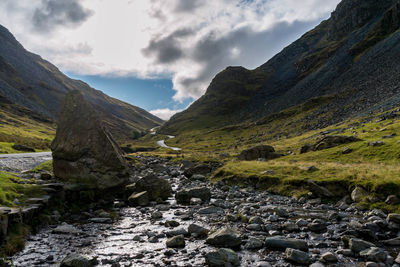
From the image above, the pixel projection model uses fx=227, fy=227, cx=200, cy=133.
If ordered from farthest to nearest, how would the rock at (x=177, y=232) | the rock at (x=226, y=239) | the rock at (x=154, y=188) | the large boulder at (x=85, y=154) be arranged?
1. the rock at (x=154, y=188)
2. the large boulder at (x=85, y=154)
3. the rock at (x=177, y=232)
4. the rock at (x=226, y=239)

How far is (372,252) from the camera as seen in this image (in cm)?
1038

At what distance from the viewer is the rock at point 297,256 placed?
1064 cm

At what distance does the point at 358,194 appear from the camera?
62.4ft

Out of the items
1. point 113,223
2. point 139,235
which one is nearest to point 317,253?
point 139,235

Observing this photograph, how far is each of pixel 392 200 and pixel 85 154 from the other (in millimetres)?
29376

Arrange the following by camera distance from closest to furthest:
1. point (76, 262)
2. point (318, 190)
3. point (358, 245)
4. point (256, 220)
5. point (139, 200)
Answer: point (76, 262) → point (358, 245) → point (256, 220) → point (318, 190) → point (139, 200)

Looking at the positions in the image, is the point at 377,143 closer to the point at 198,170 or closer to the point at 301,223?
the point at 301,223

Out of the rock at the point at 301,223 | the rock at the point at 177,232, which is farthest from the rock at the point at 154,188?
the rock at the point at 301,223

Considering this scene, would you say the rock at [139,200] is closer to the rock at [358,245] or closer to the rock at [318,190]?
the rock at [318,190]

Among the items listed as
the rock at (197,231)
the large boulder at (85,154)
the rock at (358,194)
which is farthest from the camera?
the large boulder at (85,154)

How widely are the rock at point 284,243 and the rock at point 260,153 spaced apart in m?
36.3

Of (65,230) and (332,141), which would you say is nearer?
(65,230)

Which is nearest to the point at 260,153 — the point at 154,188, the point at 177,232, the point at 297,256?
the point at 154,188

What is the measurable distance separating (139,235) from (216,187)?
1844cm
